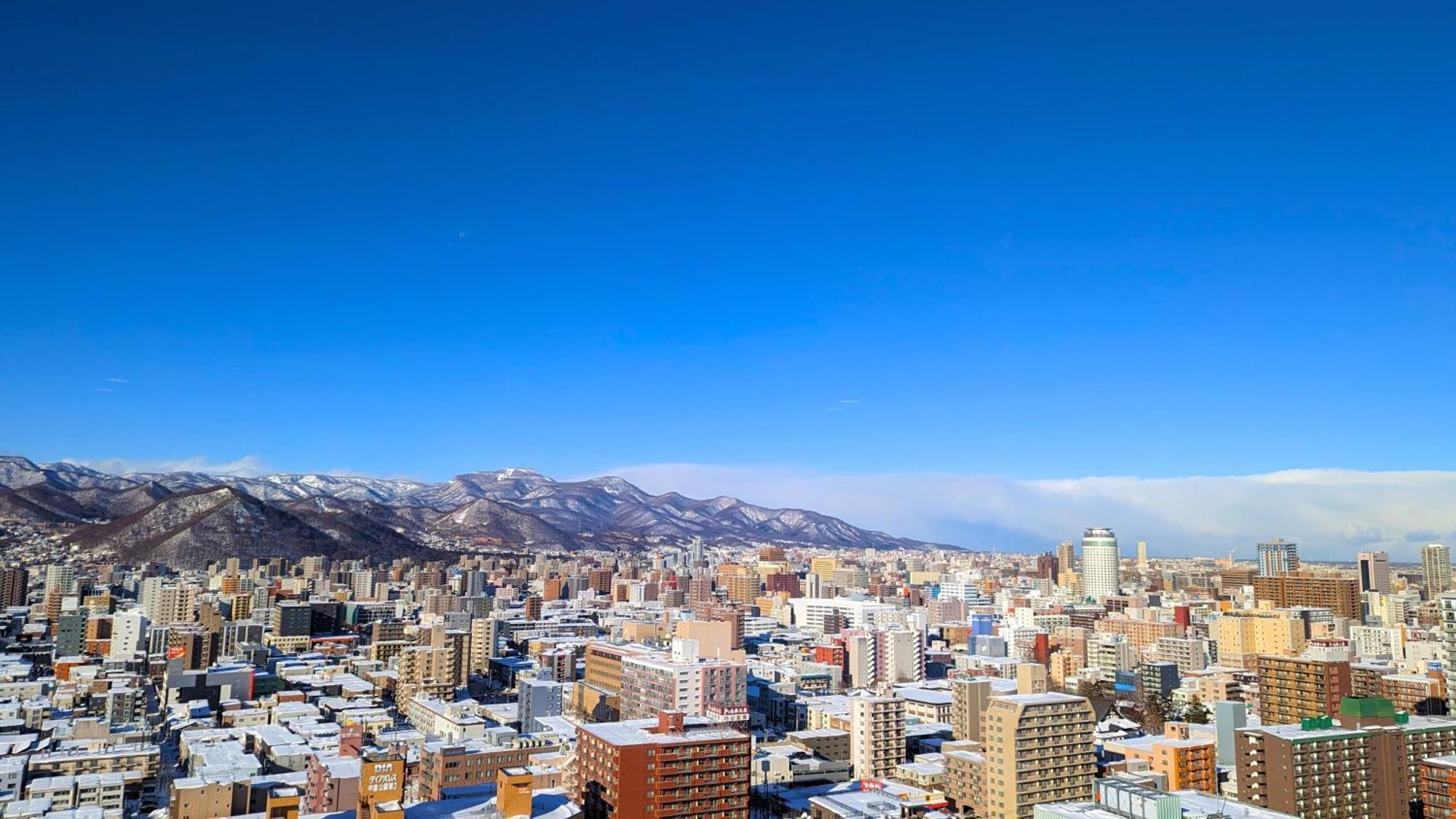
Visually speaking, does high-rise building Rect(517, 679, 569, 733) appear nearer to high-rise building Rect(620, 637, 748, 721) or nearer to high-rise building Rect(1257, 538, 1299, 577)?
high-rise building Rect(620, 637, 748, 721)

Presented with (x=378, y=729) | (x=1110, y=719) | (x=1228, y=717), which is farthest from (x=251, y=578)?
(x=1228, y=717)

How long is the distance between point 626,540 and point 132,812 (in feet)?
239

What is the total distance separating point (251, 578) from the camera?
39.3 meters

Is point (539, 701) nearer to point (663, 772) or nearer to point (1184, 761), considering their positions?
point (663, 772)

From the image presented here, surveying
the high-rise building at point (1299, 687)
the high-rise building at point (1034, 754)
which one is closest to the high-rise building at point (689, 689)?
the high-rise building at point (1034, 754)

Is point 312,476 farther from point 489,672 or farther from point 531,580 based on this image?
point 489,672

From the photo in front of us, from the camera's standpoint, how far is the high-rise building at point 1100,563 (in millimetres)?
51469

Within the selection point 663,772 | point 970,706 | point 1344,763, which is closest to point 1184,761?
point 1344,763

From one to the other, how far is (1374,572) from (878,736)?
39.2 metres

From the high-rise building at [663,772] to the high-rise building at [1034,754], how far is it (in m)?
3.24

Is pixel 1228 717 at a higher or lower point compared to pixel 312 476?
lower

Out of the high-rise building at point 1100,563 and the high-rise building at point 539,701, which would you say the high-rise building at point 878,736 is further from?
the high-rise building at point 1100,563

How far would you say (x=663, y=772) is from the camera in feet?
31.5

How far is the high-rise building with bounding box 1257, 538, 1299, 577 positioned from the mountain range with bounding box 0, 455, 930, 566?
4504 cm
